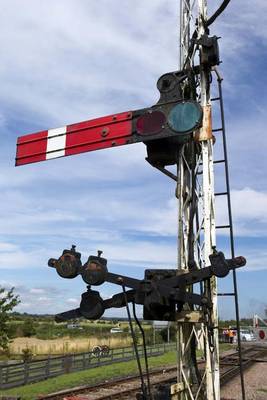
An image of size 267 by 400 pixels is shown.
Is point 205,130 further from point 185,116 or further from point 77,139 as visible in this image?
point 77,139

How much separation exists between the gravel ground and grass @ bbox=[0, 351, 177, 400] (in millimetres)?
4322

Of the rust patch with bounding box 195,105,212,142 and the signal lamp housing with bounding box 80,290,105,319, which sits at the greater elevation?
the rust patch with bounding box 195,105,212,142

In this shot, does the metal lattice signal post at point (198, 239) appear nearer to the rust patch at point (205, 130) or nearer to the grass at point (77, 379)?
the rust patch at point (205, 130)

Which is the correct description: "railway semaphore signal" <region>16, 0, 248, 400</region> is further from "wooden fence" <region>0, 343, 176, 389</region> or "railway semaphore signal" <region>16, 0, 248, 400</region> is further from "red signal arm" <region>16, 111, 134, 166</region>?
"wooden fence" <region>0, 343, 176, 389</region>

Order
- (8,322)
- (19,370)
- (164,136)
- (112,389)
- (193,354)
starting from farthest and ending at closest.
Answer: (8,322) → (19,370) → (112,389) → (193,354) → (164,136)

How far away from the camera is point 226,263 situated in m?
4.44

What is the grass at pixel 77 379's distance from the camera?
1363cm

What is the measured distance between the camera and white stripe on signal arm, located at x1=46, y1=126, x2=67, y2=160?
609cm

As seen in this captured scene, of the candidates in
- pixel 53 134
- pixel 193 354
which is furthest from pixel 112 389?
pixel 53 134

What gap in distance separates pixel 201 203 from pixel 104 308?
208 cm

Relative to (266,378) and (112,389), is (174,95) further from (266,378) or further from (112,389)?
(266,378)

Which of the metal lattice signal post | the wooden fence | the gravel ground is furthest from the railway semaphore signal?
the wooden fence

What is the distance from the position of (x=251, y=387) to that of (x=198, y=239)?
10.9 m

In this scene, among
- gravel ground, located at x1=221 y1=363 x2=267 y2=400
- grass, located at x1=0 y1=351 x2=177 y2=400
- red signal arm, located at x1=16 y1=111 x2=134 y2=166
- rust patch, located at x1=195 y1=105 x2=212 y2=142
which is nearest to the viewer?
red signal arm, located at x1=16 y1=111 x2=134 y2=166
